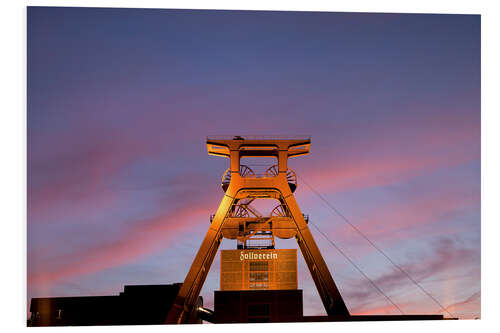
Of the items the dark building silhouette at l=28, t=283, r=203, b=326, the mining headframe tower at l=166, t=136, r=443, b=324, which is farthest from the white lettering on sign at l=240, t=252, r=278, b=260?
the dark building silhouette at l=28, t=283, r=203, b=326

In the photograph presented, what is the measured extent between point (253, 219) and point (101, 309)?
31.8 feet

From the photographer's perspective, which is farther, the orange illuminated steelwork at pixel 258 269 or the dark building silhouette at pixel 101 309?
the dark building silhouette at pixel 101 309

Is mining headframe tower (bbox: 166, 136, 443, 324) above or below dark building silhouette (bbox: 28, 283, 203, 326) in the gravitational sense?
above

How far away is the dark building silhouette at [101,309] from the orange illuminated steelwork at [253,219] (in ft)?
15.1

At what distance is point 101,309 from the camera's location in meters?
25.5

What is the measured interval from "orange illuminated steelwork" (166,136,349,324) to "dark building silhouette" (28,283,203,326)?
4606 mm

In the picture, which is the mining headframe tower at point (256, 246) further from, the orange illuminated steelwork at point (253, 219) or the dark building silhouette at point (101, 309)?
the dark building silhouette at point (101, 309)

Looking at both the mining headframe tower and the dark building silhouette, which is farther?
the dark building silhouette

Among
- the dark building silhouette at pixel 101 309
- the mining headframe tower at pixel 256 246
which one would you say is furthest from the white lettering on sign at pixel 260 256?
the dark building silhouette at pixel 101 309

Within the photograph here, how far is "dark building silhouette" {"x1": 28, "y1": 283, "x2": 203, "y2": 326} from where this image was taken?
2545cm

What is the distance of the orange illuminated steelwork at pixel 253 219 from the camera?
21250 mm

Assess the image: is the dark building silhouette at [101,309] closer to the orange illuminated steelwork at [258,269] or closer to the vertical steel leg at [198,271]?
the vertical steel leg at [198,271]

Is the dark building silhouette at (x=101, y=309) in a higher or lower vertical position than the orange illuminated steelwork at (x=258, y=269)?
lower

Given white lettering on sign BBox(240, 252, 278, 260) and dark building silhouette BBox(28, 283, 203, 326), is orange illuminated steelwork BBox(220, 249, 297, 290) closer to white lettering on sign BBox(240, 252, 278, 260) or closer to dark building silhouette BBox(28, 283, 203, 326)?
white lettering on sign BBox(240, 252, 278, 260)
